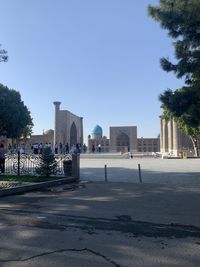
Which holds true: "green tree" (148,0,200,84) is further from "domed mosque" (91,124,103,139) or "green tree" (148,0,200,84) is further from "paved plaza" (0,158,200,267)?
"domed mosque" (91,124,103,139)

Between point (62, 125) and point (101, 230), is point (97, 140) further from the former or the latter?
point (101, 230)

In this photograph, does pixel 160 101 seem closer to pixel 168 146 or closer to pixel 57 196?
pixel 57 196

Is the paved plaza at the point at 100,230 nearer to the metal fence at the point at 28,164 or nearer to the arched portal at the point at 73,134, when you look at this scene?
the metal fence at the point at 28,164

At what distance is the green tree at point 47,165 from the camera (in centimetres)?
1698

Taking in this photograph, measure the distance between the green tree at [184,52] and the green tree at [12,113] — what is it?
1143 inches

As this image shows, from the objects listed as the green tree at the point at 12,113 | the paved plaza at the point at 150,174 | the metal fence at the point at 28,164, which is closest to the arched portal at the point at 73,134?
the green tree at the point at 12,113

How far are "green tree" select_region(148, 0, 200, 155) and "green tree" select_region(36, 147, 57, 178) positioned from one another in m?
5.67

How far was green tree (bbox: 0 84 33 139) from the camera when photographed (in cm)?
4291

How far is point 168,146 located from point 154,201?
54.5 m

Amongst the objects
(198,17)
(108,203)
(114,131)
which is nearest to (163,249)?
(108,203)

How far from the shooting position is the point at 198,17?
13.5 metres

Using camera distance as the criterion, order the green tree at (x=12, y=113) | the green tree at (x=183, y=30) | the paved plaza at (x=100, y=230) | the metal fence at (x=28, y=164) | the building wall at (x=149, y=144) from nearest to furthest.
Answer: the paved plaza at (x=100, y=230)
the green tree at (x=183, y=30)
the metal fence at (x=28, y=164)
the green tree at (x=12, y=113)
the building wall at (x=149, y=144)

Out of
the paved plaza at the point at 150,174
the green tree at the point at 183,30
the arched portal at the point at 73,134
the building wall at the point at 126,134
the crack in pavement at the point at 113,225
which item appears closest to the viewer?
the crack in pavement at the point at 113,225

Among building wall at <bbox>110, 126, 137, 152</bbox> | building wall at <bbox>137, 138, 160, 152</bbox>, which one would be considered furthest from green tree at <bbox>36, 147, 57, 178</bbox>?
building wall at <bbox>137, 138, 160, 152</bbox>
